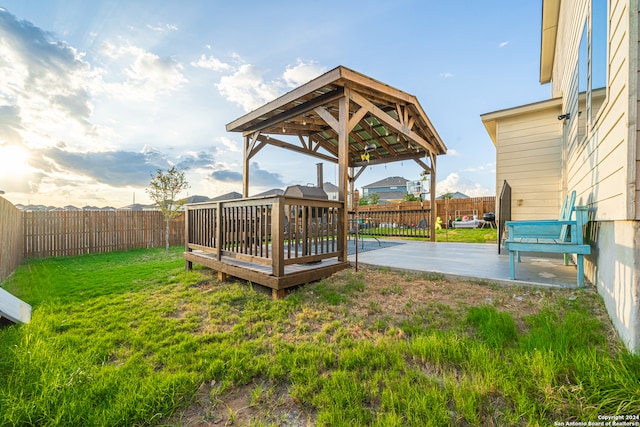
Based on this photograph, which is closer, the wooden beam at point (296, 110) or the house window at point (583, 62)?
the house window at point (583, 62)

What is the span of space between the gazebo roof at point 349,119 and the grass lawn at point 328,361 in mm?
3341

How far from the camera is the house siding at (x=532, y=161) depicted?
559cm

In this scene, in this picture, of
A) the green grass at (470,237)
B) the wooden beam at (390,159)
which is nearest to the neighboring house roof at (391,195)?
the green grass at (470,237)

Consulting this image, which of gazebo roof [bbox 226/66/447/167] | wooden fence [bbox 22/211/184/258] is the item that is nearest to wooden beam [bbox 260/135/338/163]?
gazebo roof [bbox 226/66/447/167]

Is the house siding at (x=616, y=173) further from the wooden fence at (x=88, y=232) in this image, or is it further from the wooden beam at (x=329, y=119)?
the wooden fence at (x=88, y=232)

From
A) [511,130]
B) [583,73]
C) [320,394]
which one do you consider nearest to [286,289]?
[320,394]

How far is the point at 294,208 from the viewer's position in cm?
456

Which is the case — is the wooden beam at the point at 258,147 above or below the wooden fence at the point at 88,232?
above

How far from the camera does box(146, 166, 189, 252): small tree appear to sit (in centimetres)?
902

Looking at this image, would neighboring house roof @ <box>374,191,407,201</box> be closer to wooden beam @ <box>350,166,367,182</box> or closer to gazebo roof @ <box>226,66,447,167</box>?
wooden beam @ <box>350,166,367,182</box>

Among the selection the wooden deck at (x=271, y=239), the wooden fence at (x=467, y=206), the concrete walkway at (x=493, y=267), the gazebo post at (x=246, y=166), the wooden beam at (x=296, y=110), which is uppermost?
the wooden beam at (x=296, y=110)

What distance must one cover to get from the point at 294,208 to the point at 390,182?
36.3m

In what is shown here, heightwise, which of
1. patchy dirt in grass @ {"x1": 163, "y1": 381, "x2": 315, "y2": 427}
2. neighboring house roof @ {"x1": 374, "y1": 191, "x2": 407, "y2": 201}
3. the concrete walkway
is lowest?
patchy dirt in grass @ {"x1": 163, "y1": 381, "x2": 315, "y2": 427}

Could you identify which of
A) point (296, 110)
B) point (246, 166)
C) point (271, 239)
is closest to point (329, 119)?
point (296, 110)
